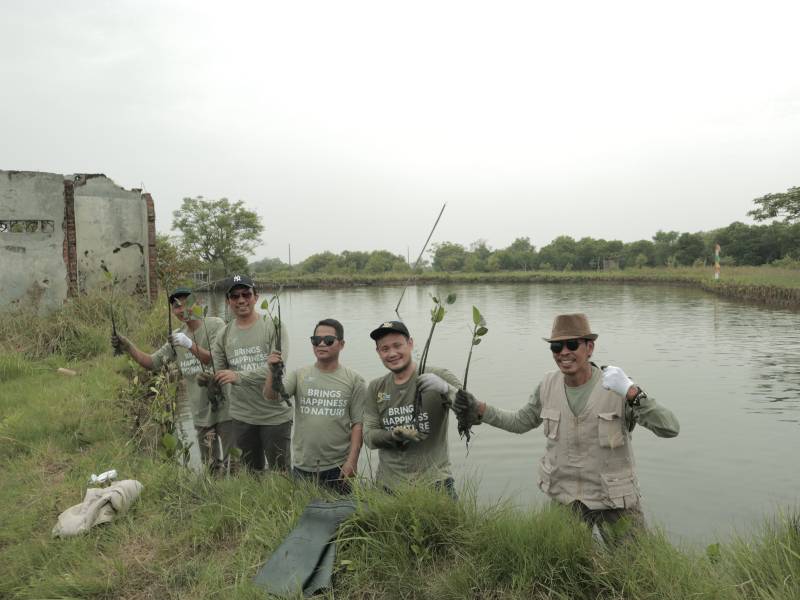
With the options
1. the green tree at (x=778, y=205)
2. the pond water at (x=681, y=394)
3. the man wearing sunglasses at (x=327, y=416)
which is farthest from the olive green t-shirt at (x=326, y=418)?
the green tree at (x=778, y=205)

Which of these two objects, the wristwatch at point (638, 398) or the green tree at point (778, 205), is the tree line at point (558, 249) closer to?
the green tree at point (778, 205)

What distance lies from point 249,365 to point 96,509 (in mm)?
1520

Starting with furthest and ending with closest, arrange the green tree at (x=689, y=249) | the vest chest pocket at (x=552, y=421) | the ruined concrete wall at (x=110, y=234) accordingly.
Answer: the green tree at (x=689, y=249), the ruined concrete wall at (x=110, y=234), the vest chest pocket at (x=552, y=421)

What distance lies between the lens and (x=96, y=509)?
386 centimetres

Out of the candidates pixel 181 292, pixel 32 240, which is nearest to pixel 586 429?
pixel 181 292

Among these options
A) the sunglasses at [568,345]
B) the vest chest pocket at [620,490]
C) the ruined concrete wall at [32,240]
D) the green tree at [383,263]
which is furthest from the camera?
the green tree at [383,263]

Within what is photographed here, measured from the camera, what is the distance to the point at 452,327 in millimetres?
24188

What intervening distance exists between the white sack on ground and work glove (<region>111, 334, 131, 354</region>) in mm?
1398

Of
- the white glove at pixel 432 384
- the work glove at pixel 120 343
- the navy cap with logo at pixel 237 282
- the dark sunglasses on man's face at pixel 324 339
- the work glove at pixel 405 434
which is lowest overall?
the work glove at pixel 405 434

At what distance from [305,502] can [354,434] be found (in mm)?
661

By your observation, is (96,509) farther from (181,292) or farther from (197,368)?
(181,292)

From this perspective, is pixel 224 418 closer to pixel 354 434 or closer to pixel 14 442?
pixel 354 434

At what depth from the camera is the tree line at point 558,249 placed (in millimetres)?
49031

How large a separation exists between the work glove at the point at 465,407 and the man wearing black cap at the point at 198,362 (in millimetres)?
2423
